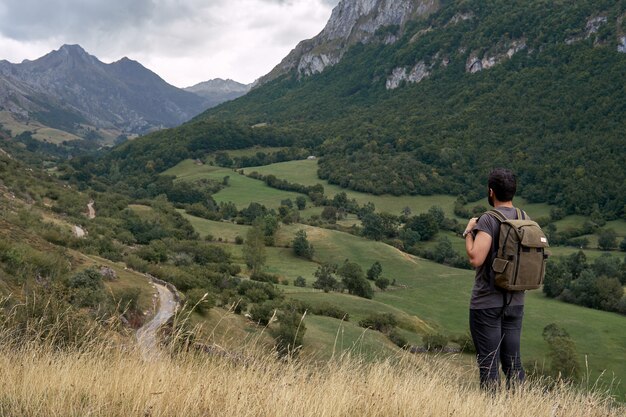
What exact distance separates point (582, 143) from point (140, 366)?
160m

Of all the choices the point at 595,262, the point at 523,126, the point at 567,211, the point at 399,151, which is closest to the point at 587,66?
the point at 523,126

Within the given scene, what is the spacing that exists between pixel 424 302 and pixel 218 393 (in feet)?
196

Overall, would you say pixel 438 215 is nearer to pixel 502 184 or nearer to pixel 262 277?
pixel 262 277

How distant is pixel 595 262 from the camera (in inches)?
2913

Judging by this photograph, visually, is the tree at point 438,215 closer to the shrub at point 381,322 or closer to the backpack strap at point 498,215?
the shrub at point 381,322

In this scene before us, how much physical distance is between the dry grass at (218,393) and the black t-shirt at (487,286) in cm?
103

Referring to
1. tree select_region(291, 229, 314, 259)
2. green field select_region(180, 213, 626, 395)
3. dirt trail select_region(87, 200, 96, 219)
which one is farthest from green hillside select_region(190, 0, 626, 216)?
dirt trail select_region(87, 200, 96, 219)

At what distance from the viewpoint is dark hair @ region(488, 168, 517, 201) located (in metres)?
6.21

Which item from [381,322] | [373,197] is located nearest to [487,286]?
[381,322]

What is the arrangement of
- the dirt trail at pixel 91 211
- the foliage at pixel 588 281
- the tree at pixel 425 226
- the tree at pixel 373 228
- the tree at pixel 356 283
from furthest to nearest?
the tree at pixel 425 226, the tree at pixel 373 228, the dirt trail at pixel 91 211, the foliage at pixel 588 281, the tree at pixel 356 283

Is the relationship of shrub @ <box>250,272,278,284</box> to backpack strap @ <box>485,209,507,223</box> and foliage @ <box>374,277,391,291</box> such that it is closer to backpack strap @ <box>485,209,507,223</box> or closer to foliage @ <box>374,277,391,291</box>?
foliage @ <box>374,277,391,291</box>

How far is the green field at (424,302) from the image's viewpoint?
151 ft

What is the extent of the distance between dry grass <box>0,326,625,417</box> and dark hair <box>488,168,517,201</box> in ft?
7.63

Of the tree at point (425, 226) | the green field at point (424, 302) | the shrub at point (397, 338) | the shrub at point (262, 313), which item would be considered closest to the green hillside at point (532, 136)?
the tree at point (425, 226)
